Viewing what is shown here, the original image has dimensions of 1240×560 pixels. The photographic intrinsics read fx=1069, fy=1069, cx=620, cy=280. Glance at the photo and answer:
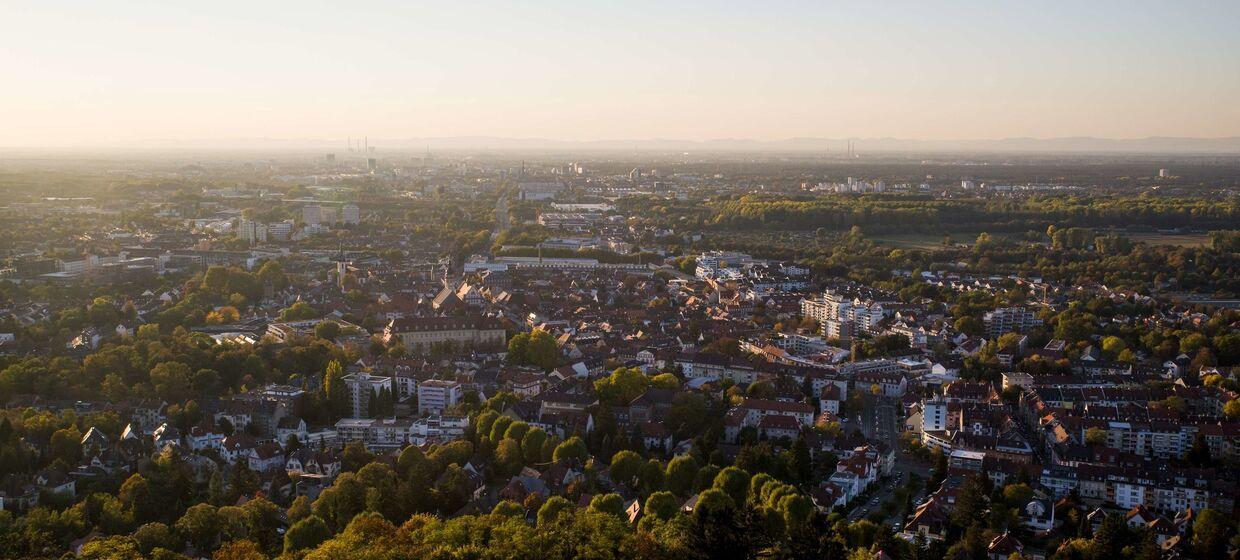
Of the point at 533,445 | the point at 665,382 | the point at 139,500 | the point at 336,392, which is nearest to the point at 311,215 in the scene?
the point at 336,392

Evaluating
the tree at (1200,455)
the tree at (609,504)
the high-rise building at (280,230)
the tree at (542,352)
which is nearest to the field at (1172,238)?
the tree at (1200,455)

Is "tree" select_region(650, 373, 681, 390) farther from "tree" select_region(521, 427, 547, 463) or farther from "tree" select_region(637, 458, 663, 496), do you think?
"tree" select_region(637, 458, 663, 496)

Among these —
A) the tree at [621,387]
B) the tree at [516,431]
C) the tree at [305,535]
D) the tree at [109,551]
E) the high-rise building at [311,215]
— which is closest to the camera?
the tree at [109,551]

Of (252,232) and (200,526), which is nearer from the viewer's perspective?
(200,526)

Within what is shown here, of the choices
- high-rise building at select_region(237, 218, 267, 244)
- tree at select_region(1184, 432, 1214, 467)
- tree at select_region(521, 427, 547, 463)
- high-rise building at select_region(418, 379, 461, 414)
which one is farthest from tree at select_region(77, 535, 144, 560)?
high-rise building at select_region(237, 218, 267, 244)

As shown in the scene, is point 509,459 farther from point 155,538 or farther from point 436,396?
point 155,538

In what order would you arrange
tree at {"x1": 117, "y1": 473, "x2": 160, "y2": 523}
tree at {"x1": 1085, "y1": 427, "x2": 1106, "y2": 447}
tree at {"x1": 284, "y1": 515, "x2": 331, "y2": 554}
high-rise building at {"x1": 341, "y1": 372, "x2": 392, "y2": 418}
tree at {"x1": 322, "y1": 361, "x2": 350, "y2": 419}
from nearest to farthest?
tree at {"x1": 284, "y1": 515, "x2": 331, "y2": 554} < tree at {"x1": 117, "y1": 473, "x2": 160, "y2": 523} < tree at {"x1": 1085, "y1": 427, "x2": 1106, "y2": 447} < tree at {"x1": 322, "y1": 361, "x2": 350, "y2": 419} < high-rise building at {"x1": 341, "y1": 372, "x2": 392, "y2": 418}

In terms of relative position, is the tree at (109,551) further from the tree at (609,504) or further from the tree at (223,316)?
the tree at (223,316)
